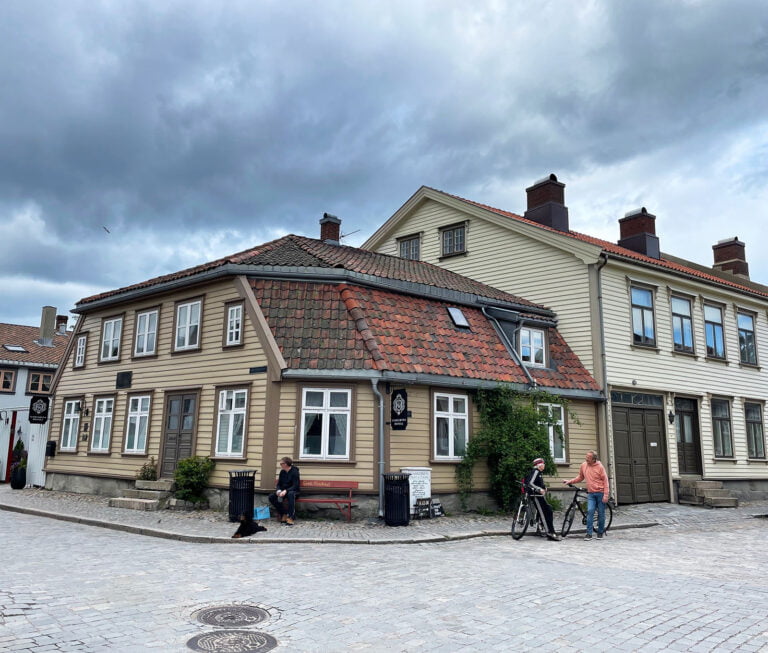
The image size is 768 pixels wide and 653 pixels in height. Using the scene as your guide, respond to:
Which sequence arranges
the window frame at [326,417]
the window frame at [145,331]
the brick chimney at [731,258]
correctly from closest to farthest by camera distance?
the window frame at [326,417] → the window frame at [145,331] → the brick chimney at [731,258]

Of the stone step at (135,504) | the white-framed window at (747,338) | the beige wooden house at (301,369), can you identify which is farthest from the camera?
the white-framed window at (747,338)

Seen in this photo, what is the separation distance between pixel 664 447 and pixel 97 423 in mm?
17471

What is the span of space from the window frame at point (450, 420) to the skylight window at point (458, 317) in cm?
220

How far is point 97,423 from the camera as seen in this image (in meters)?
20.8

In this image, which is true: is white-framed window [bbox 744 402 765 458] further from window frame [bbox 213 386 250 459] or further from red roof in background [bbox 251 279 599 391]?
window frame [bbox 213 386 250 459]

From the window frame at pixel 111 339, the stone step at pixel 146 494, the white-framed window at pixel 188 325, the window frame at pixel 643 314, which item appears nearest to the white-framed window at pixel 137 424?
the stone step at pixel 146 494

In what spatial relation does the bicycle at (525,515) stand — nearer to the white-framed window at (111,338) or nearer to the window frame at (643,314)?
the window frame at (643,314)

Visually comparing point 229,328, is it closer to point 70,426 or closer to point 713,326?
Result: point 70,426

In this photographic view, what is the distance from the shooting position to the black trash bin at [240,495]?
14.3m

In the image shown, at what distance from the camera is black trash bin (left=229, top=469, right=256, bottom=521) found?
1427cm

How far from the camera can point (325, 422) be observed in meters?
15.1

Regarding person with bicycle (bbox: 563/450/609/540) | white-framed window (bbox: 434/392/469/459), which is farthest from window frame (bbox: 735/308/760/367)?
person with bicycle (bbox: 563/450/609/540)

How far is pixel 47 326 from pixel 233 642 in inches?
1707

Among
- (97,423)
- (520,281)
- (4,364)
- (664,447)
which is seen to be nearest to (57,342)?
(4,364)
